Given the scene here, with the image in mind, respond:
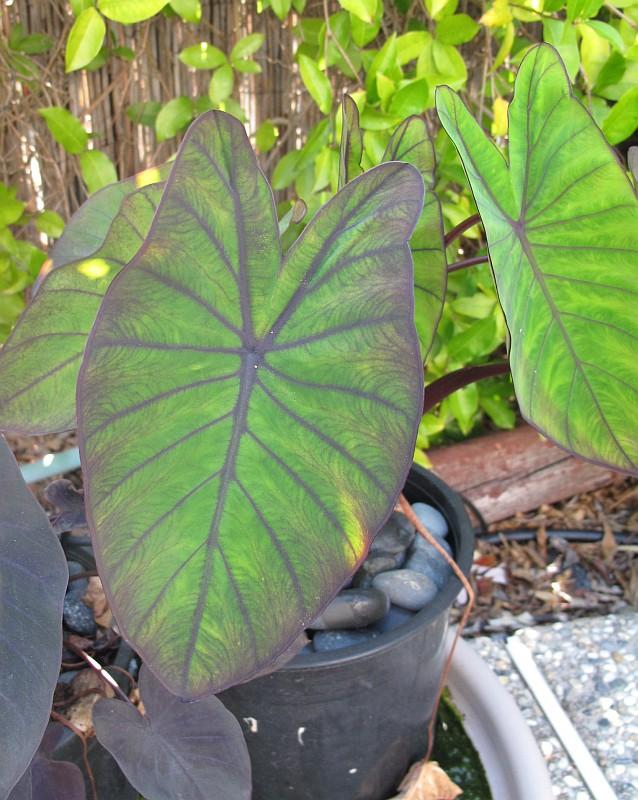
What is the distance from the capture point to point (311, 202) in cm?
147

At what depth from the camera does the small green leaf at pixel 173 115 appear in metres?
1.68

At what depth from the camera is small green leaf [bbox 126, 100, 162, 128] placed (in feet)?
6.15

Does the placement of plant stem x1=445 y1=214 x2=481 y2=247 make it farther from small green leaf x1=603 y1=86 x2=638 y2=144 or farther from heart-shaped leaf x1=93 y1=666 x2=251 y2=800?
heart-shaped leaf x1=93 y1=666 x2=251 y2=800

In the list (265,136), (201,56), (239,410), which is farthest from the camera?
(265,136)

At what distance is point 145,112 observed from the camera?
74.1 inches

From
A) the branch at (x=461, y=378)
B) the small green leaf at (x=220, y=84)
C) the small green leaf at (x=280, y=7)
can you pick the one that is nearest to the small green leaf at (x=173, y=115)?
the small green leaf at (x=220, y=84)

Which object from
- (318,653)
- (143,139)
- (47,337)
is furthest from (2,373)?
(143,139)

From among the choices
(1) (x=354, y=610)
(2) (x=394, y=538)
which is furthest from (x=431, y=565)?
(1) (x=354, y=610)

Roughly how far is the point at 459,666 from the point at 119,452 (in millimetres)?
967

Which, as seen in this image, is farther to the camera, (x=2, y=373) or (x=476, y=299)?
(x=476, y=299)

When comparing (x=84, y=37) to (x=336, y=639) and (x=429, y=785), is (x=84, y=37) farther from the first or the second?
(x=429, y=785)

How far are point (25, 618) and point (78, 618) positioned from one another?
53cm

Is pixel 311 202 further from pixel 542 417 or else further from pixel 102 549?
pixel 102 549

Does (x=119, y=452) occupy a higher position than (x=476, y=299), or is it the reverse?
(x=119, y=452)
